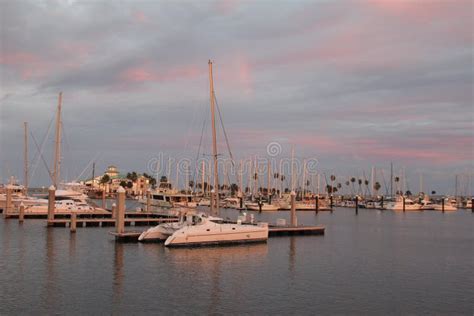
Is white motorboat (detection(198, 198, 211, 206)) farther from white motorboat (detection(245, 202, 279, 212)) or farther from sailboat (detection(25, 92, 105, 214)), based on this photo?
sailboat (detection(25, 92, 105, 214))

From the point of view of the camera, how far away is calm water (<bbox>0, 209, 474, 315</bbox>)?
86.3ft

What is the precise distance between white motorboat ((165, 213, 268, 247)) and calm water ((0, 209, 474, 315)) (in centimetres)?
107

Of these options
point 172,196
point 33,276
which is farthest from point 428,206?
point 33,276

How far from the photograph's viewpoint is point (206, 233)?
44.5 metres

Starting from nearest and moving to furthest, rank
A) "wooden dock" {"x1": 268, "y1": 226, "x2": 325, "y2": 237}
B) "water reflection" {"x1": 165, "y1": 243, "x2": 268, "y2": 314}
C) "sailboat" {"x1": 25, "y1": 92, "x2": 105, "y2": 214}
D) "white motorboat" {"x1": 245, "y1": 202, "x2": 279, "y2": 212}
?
"water reflection" {"x1": 165, "y1": 243, "x2": 268, "y2": 314} → "wooden dock" {"x1": 268, "y1": 226, "x2": 325, "y2": 237} → "sailboat" {"x1": 25, "y1": 92, "x2": 105, "y2": 214} → "white motorboat" {"x1": 245, "y1": 202, "x2": 279, "y2": 212}

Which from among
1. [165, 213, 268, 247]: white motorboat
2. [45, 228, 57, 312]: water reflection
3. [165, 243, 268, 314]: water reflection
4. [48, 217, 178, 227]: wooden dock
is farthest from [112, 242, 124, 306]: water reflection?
[48, 217, 178, 227]: wooden dock

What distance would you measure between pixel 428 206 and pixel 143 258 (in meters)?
134

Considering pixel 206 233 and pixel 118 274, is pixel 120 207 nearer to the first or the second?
pixel 206 233

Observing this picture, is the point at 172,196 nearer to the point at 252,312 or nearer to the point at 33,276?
the point at 33,276

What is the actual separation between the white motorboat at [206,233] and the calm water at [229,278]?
107cm

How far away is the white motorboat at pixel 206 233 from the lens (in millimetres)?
43656

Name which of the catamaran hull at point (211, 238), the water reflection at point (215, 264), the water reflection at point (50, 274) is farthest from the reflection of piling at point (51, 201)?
the water reflection at point (215, 264)

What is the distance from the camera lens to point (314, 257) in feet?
142

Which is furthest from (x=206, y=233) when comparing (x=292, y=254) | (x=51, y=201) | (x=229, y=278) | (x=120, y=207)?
(x=51, y=201)
